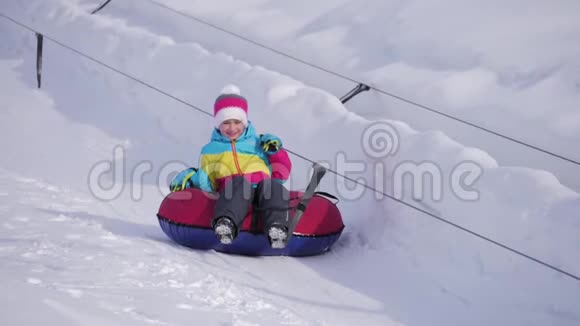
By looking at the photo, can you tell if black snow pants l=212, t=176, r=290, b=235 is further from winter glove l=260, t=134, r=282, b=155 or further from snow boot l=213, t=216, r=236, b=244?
winter glove l=260, t=134, r=282, b=155

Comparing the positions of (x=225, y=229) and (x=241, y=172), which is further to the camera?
(x=241, y=172)

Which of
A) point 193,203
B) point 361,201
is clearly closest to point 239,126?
point 193,203

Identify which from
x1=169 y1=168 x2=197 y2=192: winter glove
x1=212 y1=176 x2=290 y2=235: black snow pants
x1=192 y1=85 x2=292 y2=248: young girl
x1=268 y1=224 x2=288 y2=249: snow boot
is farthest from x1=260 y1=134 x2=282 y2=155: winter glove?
x1=268 y1=224 x2=288 y2=249: snow boot

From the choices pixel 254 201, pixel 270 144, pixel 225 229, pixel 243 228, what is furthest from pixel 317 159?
pixel 225 229

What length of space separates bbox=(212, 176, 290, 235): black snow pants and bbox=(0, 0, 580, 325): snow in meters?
0.28

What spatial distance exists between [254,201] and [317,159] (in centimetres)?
137

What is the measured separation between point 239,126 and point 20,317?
7.45 feet

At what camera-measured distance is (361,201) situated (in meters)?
4.54

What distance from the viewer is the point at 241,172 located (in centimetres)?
399

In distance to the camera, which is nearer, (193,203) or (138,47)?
(193,203)

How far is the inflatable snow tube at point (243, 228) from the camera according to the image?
12.3ft

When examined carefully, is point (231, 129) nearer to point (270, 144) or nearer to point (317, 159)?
point (270, 144)

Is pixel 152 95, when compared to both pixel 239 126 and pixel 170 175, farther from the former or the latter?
pixel 239 126

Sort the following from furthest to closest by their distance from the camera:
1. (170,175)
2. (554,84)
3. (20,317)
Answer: (170,175) → (554,84) → (20,317)
